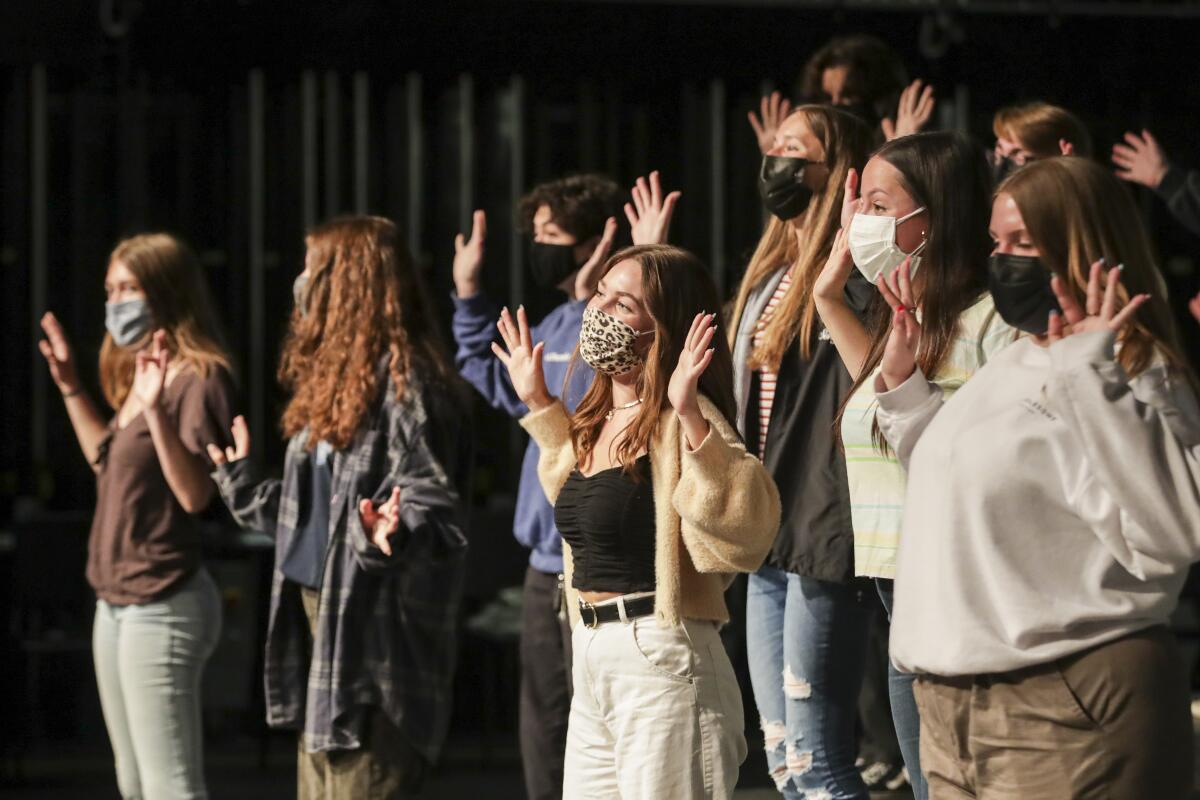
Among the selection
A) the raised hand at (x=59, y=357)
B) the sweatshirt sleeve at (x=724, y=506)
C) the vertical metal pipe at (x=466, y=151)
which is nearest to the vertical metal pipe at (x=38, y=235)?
the vertical metal pipe at (x=466, y=151)

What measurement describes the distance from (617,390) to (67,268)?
3.87 m

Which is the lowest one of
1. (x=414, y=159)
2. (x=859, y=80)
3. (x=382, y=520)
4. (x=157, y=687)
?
Result: (x=157, y=687)

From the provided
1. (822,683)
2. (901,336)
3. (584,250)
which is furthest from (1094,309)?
(584,250)

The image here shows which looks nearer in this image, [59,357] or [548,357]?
[548,357]

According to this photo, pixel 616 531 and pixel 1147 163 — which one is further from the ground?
pixel 1147 163

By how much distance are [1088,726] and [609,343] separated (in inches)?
43.6

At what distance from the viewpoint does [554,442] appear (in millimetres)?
3381

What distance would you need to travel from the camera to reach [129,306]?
14.9 feet

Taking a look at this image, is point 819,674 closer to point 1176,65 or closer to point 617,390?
point 617,390

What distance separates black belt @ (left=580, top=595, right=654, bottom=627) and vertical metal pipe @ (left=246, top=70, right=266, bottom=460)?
12.3 feet

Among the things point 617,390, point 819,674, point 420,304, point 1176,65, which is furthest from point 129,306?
point 1176,65

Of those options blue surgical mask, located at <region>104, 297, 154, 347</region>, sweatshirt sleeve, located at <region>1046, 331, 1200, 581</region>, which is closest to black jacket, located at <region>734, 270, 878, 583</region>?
sweatshirt sleeve, located at <region>1046, 331, 1200, 581</region>

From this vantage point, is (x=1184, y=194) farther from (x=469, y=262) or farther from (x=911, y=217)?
(x=911, y=217)

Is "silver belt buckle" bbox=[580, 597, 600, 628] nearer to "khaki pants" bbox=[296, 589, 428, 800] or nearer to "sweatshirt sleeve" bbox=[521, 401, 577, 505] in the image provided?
"sweatshirt sleeve" bbox=[521, 401, 577, 505]
